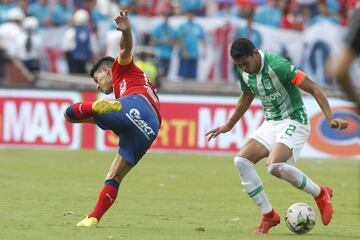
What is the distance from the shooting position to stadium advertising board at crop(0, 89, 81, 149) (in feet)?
79.5

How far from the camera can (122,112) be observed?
39.1 feet

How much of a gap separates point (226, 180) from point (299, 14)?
10907mm

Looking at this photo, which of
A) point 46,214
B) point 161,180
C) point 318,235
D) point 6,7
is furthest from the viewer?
point 6,7

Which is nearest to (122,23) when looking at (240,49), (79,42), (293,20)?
(240,49)

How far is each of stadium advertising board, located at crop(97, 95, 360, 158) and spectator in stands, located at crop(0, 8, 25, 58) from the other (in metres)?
3.96

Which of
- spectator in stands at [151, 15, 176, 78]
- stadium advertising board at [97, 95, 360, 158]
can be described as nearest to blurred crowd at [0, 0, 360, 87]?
spectator in stands at [151, 15, 176, 78]

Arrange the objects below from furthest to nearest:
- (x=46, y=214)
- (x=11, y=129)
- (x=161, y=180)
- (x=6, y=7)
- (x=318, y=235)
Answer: (x=6, y=7) < (x=11, y=129) < (x=161, y=180) < (x=46, y=214) < (x=318, y=235)

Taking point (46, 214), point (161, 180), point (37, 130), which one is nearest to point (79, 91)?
point (37, 130)

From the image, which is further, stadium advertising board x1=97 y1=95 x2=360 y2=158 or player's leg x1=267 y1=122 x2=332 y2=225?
stadium advertising board x1=97 y1=95 x2=360 y2=158

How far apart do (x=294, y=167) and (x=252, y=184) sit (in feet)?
1.67

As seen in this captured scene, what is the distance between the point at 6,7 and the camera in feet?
90.1

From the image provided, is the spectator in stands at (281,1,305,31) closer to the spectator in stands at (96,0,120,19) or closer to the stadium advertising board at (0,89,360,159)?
the spectator in stands at (96,0,120,19)

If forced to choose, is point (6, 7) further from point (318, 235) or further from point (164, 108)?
point (318, 235)

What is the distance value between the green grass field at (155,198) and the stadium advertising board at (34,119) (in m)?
0.46
